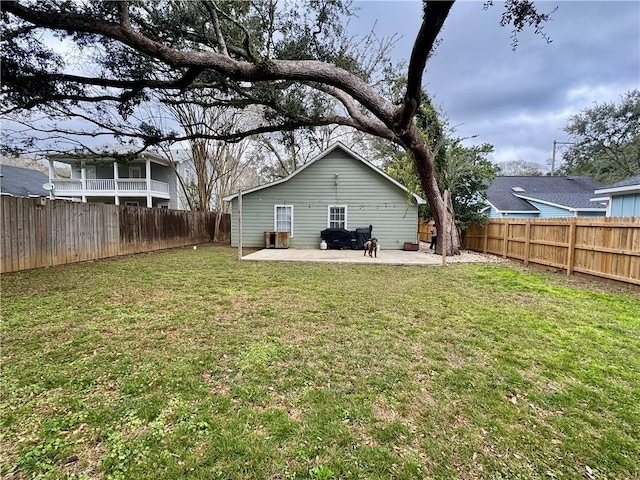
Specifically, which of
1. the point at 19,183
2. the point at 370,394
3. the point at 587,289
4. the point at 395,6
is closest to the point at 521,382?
the point at 370,394

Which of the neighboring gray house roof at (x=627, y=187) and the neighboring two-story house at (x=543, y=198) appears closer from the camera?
the neighboring gray house roof at (x=627, y=187)

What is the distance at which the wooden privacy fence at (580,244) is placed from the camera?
6.23 metres

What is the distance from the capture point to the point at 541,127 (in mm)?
29391

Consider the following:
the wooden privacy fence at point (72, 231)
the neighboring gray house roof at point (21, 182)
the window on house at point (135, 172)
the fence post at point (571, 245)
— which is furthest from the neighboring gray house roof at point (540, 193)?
the neighboring gray house roof at point (21, 182)

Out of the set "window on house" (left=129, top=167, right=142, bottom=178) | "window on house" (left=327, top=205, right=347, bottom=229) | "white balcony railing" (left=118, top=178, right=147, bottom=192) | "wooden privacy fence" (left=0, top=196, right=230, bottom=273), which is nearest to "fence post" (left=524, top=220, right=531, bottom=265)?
"window on house" (left=327, top=205, right=347, bottom=229)

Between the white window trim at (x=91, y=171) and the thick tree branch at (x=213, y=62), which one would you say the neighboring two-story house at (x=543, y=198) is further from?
the white window trim at (x=91, y=171)

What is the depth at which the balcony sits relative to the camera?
19516mm

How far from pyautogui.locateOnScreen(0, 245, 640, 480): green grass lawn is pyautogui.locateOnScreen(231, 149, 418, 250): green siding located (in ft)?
29.0

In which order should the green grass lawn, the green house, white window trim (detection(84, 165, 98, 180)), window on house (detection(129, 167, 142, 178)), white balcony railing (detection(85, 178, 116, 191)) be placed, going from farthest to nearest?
window on house (detection(129, 167, 142, 178)) → white window trim (detection(84, 165, 98, 180)) → white balcony railing (detection(85, 178, 116, 191)) → the green house → the green grass lawn

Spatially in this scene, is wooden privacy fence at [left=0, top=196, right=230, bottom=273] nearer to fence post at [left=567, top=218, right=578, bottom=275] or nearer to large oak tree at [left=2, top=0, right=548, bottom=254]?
large oak tree at [left=2, top=0, right=548, bottom=254]

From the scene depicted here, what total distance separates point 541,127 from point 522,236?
26.7 m

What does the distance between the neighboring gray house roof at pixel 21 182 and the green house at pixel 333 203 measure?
47.9 feet

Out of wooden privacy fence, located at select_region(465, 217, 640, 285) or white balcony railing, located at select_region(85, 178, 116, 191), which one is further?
white balcony railing, located at select_region(85, 178, 116, 191)

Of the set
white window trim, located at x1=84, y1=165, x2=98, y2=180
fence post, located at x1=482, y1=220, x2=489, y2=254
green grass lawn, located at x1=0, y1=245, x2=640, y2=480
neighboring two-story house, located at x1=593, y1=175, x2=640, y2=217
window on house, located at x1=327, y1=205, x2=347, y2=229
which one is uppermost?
white window trim, located at x1=84, y1=165, x2=98, y2=180
